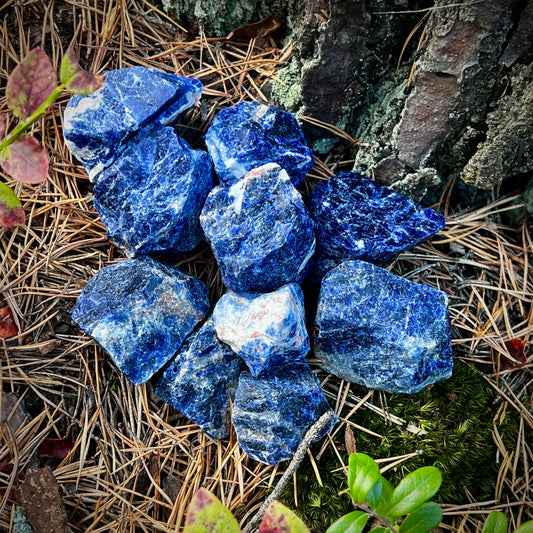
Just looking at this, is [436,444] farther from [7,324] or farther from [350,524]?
[7,324]

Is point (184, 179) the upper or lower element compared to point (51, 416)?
upper

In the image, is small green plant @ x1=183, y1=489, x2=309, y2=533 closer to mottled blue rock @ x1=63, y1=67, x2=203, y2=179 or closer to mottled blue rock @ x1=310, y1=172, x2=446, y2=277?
mottled blue rock @ x1=310, y1=172, x2=446, y2=277

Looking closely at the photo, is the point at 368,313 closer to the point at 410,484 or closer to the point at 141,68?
the point at 410,484

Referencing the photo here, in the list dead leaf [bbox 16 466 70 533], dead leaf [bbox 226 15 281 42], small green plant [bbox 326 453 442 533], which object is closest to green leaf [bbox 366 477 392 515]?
small green plant [bbox 326 453 442 533]

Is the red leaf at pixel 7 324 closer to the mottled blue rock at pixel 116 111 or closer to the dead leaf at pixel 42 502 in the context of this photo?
the dead leaf at pixel 42 502

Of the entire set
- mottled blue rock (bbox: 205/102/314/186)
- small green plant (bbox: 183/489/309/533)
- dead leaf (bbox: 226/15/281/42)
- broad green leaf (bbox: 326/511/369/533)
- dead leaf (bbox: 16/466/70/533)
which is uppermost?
dead leaf (bbox: 226/15/281/42)

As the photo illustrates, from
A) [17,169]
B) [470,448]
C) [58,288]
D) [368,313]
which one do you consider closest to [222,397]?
[368,313]
